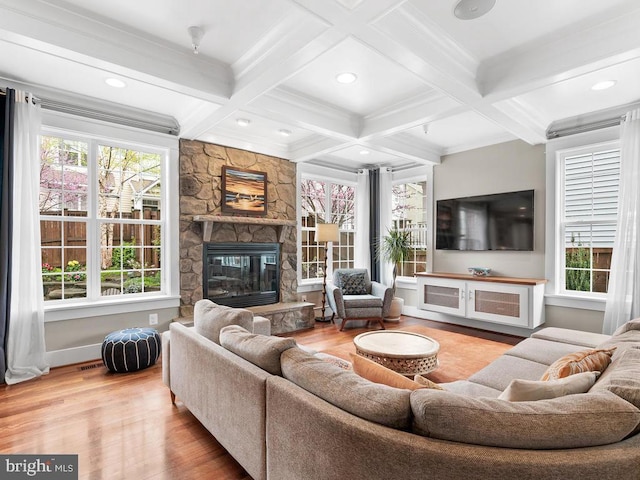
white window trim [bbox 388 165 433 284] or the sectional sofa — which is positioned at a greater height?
white window trim [bbox 388 165 433 284]

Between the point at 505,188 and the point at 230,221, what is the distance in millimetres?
3732

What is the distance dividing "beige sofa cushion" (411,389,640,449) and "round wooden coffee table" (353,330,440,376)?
1690 millimetres

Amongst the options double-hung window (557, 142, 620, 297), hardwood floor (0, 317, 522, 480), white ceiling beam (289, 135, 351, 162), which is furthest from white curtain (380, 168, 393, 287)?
hardwood floor (0, 317, 522, 480)

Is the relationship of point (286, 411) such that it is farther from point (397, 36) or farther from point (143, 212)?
point (143, 212)

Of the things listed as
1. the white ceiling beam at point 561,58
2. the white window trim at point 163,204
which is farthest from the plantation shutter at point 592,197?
the white window trim at point 163,204

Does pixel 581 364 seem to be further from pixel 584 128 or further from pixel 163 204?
pixel 163 204

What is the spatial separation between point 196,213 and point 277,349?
3.10 m

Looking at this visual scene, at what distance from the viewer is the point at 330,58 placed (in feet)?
8.90

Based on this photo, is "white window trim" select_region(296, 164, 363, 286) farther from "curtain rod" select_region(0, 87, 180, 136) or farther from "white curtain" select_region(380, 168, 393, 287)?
"curtain rod" select_region(0, 87, 180, 136)

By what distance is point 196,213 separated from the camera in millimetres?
4289

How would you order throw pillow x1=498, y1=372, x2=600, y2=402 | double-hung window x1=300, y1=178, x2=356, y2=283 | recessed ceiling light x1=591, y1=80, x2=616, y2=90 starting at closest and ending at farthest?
throw pillow x1=498, y1=372, x2=600, y2=402 → recessed ceiling light x1=591, y1=80, x2=616, y2=90 → double-hung window x1=300, y1=178, x2=356, y2=283

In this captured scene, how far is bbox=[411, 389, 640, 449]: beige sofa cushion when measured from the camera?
951mm

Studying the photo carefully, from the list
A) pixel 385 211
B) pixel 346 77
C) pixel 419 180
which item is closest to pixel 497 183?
pixel 419 180

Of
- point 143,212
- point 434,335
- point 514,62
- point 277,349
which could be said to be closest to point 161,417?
point 277,349
